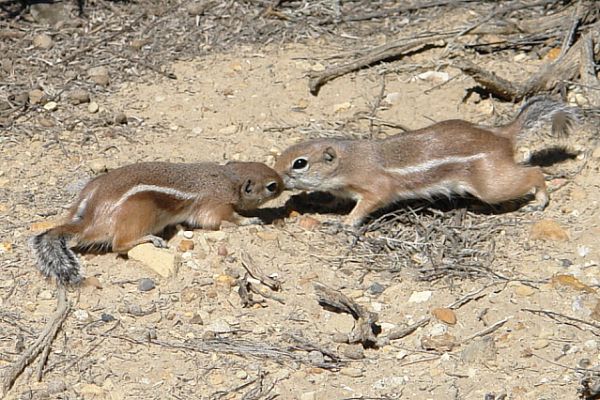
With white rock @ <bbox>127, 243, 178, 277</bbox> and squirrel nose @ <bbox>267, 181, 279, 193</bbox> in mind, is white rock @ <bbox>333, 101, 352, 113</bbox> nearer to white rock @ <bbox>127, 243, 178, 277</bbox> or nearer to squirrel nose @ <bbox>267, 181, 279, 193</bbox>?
squirrel nose @ <bbox>267, 181, 279, 193</bbox>

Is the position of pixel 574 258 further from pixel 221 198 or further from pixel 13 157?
pixel 13 157

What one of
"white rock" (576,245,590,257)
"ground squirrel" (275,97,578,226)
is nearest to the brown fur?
"ground squirrel" (275,97,578,226)

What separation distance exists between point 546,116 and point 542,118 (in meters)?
0.03

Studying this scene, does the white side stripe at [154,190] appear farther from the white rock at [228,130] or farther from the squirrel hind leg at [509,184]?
the squirrel hind leg at [509,184]

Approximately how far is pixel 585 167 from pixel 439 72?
1.62 metres

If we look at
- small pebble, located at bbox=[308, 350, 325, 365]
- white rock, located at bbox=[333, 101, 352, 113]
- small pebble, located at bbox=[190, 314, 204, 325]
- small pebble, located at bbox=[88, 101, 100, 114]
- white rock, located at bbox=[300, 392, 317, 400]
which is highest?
white rock, located at bbox=[300, 392, 317, 400]

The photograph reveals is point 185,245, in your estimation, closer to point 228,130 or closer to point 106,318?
point 106,318

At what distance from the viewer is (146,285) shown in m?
6.05

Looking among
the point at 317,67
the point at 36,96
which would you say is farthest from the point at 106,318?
the point at 317,67

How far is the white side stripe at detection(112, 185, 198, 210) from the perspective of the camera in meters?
6.27

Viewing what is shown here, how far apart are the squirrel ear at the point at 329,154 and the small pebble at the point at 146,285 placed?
160 centimetres

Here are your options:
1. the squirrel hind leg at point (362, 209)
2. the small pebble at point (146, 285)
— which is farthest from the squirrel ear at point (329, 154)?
the small pebble at point (146, 285)

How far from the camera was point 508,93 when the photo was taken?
309 inches

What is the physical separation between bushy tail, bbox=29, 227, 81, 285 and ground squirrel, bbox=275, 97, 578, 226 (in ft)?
5.30
